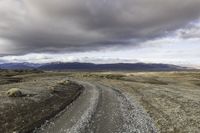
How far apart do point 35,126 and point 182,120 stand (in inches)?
526

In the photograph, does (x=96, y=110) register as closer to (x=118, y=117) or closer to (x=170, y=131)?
(x=118, y=117)

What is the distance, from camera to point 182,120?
25.5 metres

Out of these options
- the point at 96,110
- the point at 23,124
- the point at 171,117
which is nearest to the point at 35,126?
the point at 23,124

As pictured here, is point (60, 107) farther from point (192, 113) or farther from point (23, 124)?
point (192, 113)

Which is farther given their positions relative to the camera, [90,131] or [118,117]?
[118,117]

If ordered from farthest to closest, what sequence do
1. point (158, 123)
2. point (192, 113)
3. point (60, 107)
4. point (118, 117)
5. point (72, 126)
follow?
point (60, 107), point (192, 113), point (118, 117), point (158, 123), point (72, 126)

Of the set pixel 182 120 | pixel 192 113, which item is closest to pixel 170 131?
pixel 182 120

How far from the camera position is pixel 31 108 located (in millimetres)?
30594

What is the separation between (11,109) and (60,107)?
19.9 feet

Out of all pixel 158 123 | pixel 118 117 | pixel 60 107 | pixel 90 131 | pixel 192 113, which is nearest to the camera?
pixel 90 131

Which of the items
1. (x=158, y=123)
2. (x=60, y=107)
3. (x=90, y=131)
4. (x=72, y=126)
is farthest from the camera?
(x=60, y=107)

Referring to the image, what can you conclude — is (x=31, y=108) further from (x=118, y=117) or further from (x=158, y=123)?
(x=158, y=123)

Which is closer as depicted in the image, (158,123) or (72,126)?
(72,126)

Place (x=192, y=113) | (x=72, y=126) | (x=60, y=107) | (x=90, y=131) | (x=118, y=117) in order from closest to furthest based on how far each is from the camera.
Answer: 1. (x=90, y=131)
2. (x=72, y=126)
3. (x=118, y=117)
4. (x=192, y=113)
5. (x=60, y=107)
